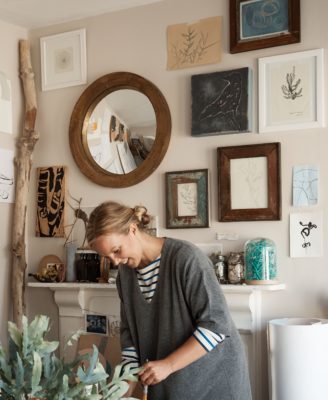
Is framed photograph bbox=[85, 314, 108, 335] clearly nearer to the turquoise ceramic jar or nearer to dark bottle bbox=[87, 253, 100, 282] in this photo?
dark bottle bbox=[87, 253, 100, 282]

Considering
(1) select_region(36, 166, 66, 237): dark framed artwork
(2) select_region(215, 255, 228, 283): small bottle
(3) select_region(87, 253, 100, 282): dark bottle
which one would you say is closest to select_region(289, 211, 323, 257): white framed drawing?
(2) select_region(215, 255, 228, 283): small bottle

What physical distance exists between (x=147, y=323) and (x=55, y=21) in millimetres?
2288

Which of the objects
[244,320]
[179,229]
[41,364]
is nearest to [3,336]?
[179,229]

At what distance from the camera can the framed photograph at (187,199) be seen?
338 centimetres

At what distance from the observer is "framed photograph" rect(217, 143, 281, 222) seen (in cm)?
318

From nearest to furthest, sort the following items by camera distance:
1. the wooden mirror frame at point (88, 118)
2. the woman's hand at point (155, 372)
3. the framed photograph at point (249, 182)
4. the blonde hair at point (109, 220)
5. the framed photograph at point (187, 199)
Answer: the woman's hand at point (155, 372), the blonde hair at point (109, 220), the framed photograph at point (249, 182), the framed photograph at point (187, 199), the wooden mirror frame at point (88, 118)

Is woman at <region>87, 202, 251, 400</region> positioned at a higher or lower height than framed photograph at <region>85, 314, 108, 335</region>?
higher

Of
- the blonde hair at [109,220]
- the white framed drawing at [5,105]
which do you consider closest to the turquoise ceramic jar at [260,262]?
the blonde hair at [109,220]

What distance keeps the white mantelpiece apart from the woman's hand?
1.02m

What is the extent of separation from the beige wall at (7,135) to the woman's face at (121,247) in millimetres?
1692

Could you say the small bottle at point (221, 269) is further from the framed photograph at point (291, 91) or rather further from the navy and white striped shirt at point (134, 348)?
the navy and white striped shirt at point (134, 348)

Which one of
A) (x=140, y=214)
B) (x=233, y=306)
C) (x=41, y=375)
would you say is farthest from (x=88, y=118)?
(x=41, y=375)

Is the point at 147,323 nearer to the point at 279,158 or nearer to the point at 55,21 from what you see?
the point at 279,158

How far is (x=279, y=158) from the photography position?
317 cm
